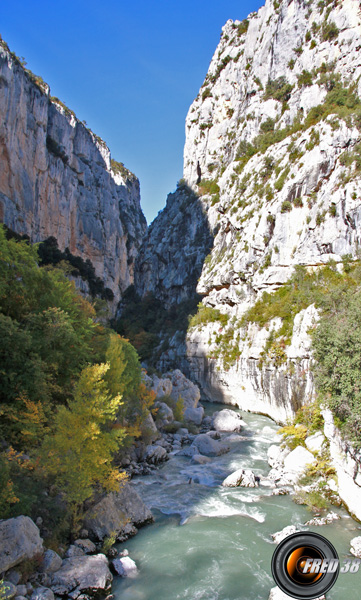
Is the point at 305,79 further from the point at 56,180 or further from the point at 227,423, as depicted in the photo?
the point at 227,423

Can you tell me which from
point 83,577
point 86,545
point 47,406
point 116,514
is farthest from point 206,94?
point 83,577

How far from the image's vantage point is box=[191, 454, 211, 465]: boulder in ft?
60.4

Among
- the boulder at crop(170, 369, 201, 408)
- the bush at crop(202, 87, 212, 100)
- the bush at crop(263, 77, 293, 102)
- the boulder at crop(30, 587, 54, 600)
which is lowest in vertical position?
the boulder at crop(30, 587, 54, 600)

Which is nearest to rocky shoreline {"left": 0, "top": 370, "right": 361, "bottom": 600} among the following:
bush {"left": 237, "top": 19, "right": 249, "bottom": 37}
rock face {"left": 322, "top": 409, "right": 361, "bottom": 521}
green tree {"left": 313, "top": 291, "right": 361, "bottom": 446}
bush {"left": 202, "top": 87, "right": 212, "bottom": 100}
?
rock face {"left": 322, "top": 409, "right": 361, "bottom": 521}

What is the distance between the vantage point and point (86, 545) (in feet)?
32.6

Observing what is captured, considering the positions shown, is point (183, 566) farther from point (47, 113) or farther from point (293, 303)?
point (47, 113)

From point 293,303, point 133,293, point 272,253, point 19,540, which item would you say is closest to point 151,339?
point 133,293

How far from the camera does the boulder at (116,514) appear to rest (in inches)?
420

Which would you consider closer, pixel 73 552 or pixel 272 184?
pixel 73 552

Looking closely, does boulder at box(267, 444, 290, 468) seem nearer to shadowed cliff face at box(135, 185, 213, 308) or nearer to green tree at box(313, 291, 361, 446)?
green tree at box(313, 291, 361, 446)

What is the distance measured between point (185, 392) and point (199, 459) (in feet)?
50.3

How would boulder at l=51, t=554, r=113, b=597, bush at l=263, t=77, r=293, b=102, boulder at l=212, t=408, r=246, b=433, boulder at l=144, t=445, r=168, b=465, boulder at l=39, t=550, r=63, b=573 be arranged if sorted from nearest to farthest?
boulder at l=51, t=554, r=113, b=597
boulder at l=39, t=550, r=63, b=573
boulder at l=144, t=445, r=168, b=465
boulder at l=212, t=408, r=246, b=433
bush at l=263, t=77, r=293, b=102

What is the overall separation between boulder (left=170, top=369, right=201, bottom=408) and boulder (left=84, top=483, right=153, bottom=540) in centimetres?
1908

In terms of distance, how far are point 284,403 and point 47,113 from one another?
63237 mm
